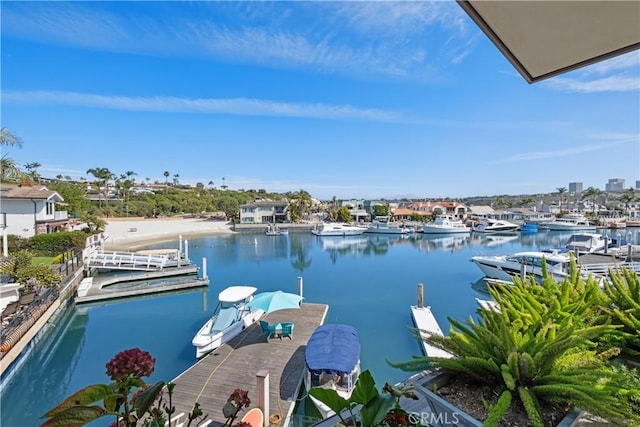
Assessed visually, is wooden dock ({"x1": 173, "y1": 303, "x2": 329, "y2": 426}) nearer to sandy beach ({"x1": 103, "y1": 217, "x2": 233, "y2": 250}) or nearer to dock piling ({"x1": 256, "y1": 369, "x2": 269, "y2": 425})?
dock piling ({"x1": 256, "y1": 369, "x2": 269, "y2": 425})

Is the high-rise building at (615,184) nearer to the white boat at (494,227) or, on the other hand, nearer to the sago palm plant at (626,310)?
the white boat at (494,227)

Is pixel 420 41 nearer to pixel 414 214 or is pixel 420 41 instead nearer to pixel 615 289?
pixel 615 289

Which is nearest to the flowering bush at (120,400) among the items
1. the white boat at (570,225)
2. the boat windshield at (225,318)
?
the boat windshield at (225,318)

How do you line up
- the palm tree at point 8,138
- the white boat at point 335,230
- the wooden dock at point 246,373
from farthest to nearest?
the white boat at point 335,230 < the palm tree at point 8,138 < the wooden dock at point 246,373

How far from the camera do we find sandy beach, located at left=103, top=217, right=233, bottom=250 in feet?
101

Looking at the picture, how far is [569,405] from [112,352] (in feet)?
35.3

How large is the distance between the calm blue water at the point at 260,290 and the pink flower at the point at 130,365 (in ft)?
20.0

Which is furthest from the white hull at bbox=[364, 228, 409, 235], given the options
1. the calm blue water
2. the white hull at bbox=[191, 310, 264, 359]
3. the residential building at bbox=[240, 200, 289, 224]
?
the white hull at bbox=[191, 310, 264, 359]

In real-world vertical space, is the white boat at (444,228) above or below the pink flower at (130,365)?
below

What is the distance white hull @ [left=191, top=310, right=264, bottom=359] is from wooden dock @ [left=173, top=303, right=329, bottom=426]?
0.25 meters

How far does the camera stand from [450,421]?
1.39 metres

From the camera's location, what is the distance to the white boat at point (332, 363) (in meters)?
5.72

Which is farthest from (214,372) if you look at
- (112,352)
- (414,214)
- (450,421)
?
(414,214)

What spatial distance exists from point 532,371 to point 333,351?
5.16 meters
